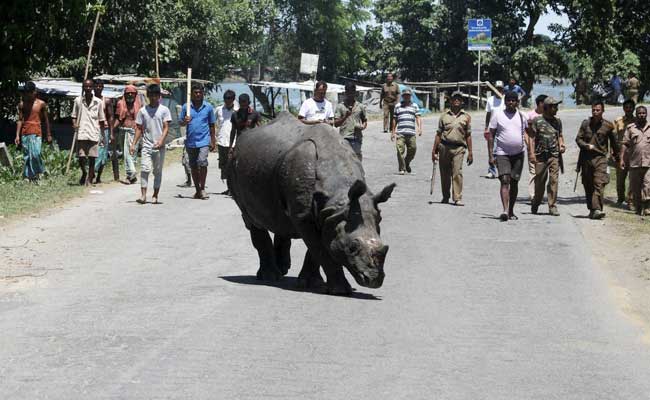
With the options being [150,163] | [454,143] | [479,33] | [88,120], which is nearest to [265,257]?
[150,163]

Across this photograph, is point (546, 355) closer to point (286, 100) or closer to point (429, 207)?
point (429, 207)

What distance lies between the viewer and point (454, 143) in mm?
18953

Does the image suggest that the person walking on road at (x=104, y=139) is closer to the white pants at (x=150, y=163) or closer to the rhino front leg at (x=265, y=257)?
the white pants at (x=150, y=163)

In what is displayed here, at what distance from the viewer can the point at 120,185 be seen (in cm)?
2123

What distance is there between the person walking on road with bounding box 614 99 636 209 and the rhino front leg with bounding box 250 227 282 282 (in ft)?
33.8

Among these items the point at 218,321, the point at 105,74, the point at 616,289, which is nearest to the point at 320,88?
the point at 616,289

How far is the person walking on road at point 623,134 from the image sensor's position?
2002 centimetres

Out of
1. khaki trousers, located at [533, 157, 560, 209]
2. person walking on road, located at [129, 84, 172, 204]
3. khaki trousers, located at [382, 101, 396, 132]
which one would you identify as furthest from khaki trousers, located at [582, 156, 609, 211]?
khaki trousers, located at [382, 101, 396, 132]

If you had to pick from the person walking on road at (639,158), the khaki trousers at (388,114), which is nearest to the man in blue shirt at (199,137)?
the person walking on road at (639,158)

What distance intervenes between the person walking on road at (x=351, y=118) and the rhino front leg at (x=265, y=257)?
28.6 feet

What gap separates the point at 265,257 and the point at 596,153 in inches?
333

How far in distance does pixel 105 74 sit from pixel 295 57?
3013 centimetres

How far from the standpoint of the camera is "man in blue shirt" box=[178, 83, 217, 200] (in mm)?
18703

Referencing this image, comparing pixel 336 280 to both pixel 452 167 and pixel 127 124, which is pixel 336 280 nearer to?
pixel 452 167
